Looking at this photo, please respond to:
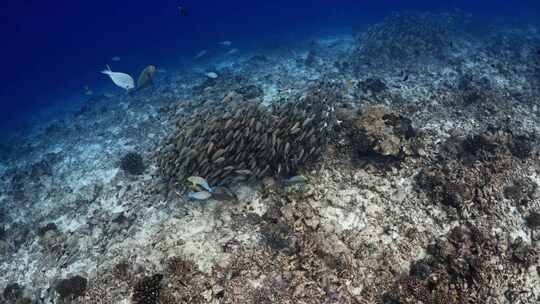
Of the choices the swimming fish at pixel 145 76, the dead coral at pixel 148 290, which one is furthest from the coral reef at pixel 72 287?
the swimming fish at pixel 145 76

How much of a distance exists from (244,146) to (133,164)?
17.1ft

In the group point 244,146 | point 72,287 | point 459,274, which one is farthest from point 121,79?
point 459,274

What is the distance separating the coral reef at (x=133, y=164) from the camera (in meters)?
10.7

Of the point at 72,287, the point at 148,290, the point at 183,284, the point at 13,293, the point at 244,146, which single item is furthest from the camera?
the point at 244,146

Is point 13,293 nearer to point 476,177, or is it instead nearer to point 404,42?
point 476,177

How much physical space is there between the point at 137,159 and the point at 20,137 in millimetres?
15786

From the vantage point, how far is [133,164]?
1085 cm

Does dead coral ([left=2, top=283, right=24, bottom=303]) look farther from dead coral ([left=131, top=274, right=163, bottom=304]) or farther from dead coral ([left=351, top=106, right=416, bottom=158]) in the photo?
dead coral ([left=351, top=106, right=416, bottom=158])

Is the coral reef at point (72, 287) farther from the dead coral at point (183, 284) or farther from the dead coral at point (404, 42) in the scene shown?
the dead coral at point (404, 42)

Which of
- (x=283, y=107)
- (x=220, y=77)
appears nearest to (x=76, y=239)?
(x=283, y=107)

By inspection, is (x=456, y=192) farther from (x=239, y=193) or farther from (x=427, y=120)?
(x=239, y=193)

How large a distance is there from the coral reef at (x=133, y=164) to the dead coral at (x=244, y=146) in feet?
8.06

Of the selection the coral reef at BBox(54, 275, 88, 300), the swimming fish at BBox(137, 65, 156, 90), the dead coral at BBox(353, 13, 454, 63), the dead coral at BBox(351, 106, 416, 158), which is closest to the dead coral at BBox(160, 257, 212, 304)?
the coral reef at BBox(54, 275, 88, 300)

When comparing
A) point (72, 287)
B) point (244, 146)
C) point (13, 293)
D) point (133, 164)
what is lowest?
A: point (13, 293)
